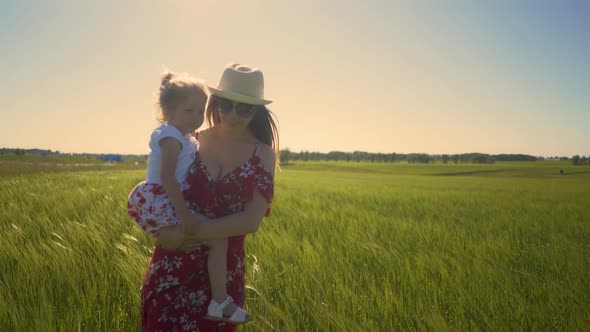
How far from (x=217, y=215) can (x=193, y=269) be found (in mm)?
250

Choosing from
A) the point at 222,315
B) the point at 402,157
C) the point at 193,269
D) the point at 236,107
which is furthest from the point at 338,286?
the point at 402,157

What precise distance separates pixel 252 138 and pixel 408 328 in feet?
4.60

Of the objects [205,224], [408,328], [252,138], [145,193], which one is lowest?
[408,328]

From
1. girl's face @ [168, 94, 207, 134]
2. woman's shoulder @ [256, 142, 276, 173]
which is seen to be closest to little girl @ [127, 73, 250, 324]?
girl's face @ [168, 94, 207, 134]

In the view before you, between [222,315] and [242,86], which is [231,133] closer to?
[242,86]

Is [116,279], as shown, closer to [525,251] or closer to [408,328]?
[408,328]

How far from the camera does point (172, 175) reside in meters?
1.27

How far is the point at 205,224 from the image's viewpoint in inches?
A: 48.2

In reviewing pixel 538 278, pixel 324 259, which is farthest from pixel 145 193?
pixel 538 278

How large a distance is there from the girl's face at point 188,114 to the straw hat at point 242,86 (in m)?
0.10

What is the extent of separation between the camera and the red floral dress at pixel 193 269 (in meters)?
1.33

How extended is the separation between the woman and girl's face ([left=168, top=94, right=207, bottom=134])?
0.32 feet

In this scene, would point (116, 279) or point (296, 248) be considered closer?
point (116, 279)

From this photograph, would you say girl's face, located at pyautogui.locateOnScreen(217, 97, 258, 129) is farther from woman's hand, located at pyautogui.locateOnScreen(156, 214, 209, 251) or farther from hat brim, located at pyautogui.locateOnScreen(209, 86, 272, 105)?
woman's hand, located at pyautogui.locateOnScreen(156, 214, 209, 251)
